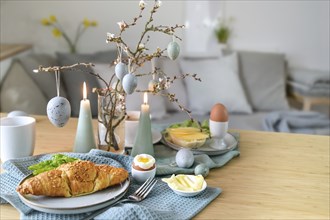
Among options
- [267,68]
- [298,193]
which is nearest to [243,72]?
[267,68]

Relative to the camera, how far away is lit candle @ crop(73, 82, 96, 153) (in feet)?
4.47

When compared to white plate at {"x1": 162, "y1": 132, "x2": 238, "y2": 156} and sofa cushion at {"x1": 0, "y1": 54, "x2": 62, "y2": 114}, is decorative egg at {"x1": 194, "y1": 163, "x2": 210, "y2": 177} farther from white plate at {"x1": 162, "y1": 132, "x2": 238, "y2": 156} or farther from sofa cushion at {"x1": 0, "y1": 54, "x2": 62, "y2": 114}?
sofa cushion at {"x1": 0, "y1": 54, "x2": 62, "y2": 114}

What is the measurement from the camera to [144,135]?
1348 millimetres

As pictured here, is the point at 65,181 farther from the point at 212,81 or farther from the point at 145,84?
the point at 212,81

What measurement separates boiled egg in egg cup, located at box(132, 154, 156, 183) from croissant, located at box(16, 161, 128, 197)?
7cm

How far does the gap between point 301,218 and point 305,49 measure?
2.67 m

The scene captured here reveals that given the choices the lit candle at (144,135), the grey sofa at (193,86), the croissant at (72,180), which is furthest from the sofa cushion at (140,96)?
the croissant at (72,180)

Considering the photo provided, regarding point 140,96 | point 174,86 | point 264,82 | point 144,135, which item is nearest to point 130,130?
point 144,135

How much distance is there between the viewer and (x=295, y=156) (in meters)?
1.47

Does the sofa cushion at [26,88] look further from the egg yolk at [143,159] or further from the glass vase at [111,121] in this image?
the egg yolk at [143,159]

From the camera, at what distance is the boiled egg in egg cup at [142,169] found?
1192 mm

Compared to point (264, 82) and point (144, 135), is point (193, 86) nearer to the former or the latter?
point (264, 82)

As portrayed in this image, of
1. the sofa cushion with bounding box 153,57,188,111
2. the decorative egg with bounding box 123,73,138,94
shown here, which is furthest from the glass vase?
the sofa cushion with bounding box 153,57,188,111

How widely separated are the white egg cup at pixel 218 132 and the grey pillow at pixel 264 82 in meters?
1.86
